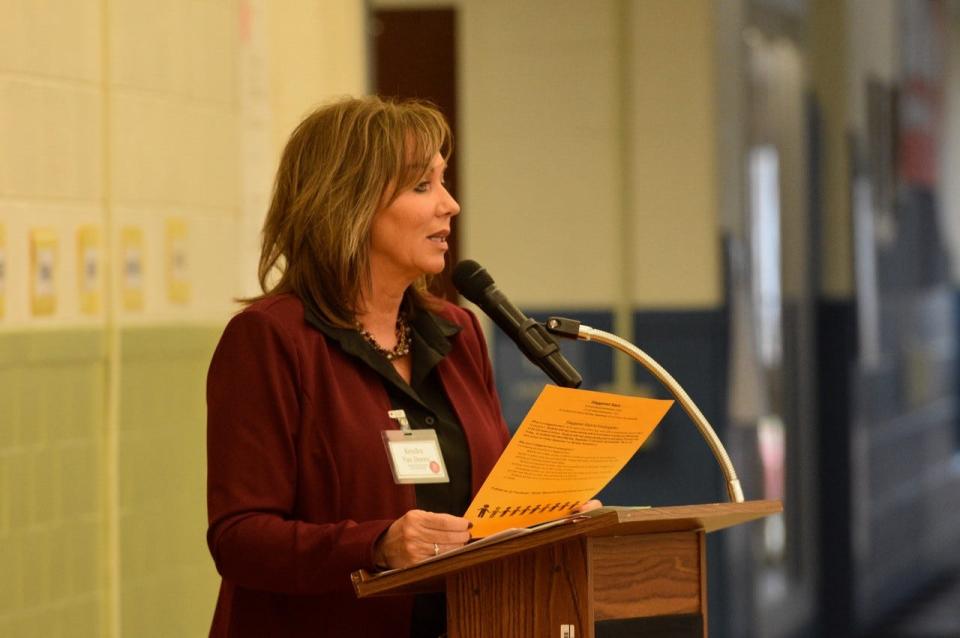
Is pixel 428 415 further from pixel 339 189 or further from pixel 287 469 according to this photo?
pixel 339 189

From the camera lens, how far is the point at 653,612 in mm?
2018

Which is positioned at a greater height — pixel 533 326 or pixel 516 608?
pixel 533 326

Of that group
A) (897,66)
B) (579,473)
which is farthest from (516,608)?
(897,66)

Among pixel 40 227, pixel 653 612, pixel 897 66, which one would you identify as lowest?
pixel 653 612

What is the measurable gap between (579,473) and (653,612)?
22cm

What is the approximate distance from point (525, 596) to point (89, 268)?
5.65ft

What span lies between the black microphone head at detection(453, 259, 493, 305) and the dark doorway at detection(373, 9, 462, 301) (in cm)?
348

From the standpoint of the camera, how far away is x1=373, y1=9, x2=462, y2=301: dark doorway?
577cm

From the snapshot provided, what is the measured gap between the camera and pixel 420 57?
19.0ft

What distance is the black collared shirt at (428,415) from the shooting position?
2180mm

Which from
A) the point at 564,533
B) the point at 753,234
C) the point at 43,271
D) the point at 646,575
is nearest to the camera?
the point at 564,533

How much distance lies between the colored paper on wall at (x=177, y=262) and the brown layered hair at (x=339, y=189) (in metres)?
1.43

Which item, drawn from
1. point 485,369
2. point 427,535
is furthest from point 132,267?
point 427,535

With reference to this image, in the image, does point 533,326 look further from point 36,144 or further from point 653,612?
point 36,144
